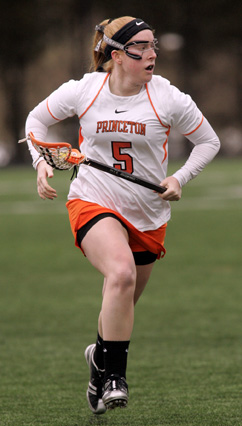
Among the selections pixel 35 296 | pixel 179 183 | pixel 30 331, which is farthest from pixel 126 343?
pixel 35 296

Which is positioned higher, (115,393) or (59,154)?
(59,154)

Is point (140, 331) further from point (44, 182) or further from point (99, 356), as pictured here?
point (44, 182)

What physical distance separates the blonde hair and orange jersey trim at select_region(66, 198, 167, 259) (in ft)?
2.72

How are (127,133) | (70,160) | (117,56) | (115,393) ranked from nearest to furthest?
(115,393) < (70,160) < (127,133) < (117,56)

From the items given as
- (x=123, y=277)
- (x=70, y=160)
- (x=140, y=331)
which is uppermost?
(x=70, y=160)

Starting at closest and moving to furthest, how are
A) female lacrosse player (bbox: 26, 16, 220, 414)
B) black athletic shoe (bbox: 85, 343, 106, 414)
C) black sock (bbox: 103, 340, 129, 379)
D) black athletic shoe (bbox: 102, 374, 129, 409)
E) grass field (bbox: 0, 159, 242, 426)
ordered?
black athletic shoe (bbox: 102, 374, 129, 409), black sock (bbox: 103, 340, 129, 379), female lacrosse player (bbox: 26, 16, 220, 414), black athletic shoe (bbox: 85, 343, 106, 414), grass field (bbox: 0, 159, 242, 426)

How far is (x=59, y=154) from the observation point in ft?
16.3

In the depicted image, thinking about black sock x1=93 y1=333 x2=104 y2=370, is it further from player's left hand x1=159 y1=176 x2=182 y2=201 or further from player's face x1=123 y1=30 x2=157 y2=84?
player's face x1=123 y1=30 x2=157 y2=84

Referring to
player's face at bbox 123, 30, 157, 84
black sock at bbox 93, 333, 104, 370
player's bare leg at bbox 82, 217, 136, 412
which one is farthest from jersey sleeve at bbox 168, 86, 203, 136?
black sock at bbox 93, 333, 104, 370

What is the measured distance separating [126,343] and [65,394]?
1450 mm

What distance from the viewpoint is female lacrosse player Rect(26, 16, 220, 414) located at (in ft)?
16.3

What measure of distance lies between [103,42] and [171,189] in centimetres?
102

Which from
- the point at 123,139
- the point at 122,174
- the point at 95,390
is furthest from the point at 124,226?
the point at 95,390

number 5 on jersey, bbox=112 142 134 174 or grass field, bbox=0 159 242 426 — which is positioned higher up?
number 5 on jersey, bbox=112 142 134 174
